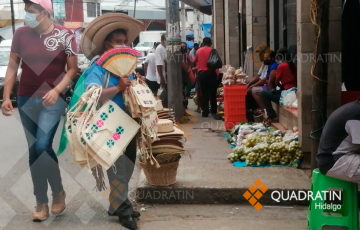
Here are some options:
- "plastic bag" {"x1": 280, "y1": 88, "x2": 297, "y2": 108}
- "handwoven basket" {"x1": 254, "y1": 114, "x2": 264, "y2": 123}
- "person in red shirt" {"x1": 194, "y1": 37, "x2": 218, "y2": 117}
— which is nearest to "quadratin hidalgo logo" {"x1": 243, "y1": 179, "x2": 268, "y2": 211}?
"plastic bag" {"x1": 280, "y1": 88, "x2": 297, "y2": 108}

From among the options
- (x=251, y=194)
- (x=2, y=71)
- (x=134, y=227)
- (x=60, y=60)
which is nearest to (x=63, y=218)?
(x=134, y=227)

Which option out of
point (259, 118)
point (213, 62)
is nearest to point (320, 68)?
point (259, 118)

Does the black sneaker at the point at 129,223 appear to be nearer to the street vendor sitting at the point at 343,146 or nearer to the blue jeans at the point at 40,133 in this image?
the blue jeans at the point at 40,133

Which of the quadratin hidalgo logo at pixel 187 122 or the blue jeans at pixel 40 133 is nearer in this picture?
the blue jeans at pixel 40 133

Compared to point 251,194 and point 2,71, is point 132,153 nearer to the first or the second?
point 251,194

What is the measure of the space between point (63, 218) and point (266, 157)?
9.21ft

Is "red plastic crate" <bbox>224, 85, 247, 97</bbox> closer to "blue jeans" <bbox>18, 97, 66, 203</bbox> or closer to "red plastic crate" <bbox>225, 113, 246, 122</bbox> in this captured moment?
"red plastic crate" <bbox>225, 113, 246, 122</bbox>

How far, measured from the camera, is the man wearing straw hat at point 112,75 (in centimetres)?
513

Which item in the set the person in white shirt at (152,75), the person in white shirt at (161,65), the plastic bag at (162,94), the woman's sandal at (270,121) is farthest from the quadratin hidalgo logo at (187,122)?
the woman's sandal at (270,121)

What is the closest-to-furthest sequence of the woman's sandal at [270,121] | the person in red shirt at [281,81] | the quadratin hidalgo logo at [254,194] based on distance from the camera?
the quadratin hidalgo logo at [254,194] < the person in red shirt at [281,81] < the woman's sandal at [270,121]

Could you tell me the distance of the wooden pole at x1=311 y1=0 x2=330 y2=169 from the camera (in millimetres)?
5945

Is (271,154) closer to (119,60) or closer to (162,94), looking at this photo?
(119,60)

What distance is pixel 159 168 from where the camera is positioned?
597cm

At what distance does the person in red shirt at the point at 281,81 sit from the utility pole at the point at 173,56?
2.23m
